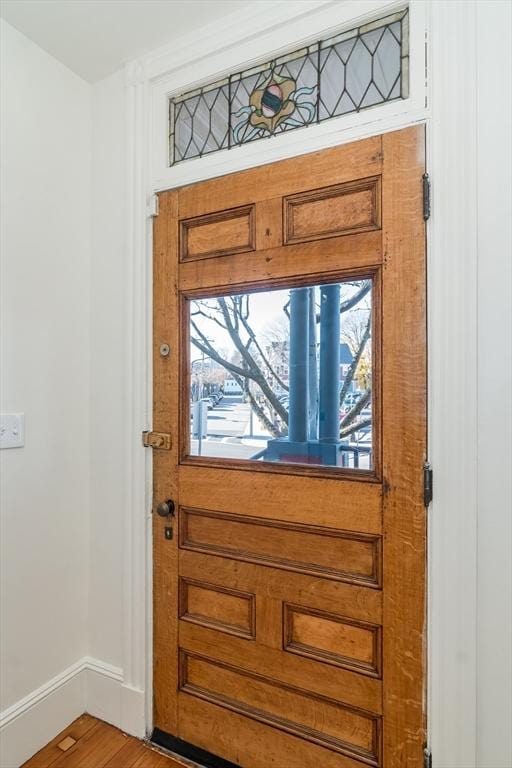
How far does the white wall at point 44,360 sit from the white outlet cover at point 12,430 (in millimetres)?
29

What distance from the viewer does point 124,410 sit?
162 cm

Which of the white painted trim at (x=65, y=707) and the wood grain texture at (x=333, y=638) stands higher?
the wood grain texture at (x=333, y=638)

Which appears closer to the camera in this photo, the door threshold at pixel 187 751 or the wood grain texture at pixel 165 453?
the door threshold at pixel 187 751

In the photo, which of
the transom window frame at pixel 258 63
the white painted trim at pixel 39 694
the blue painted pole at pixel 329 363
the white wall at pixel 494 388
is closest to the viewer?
the white wall at pixel 494 388

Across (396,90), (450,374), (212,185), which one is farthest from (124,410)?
(396,90)

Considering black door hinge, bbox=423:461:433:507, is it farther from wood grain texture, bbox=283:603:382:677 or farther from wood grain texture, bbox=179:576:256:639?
wood grain texture, bbox=179:576:256:639

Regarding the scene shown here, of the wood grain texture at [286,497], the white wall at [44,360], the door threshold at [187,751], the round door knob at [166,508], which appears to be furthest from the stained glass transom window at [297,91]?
the door threshold at [187,751]

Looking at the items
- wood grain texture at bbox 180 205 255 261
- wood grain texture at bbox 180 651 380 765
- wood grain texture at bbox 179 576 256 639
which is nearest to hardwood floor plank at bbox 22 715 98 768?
wood grain texture at bbox 180 651 380 765

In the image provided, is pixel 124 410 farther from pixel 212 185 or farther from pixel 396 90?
pixel 396 90

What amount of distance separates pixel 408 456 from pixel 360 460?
0.47 ft

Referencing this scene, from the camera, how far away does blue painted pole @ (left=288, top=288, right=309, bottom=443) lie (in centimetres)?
134

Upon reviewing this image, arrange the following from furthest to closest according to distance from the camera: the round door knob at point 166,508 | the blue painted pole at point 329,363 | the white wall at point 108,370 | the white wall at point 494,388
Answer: the white wall at point 108,370 → the round door knob at point 166,508 → the blue painted pole at point 329,363 → the white wall at point 494,388

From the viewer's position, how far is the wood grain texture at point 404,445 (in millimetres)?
1158

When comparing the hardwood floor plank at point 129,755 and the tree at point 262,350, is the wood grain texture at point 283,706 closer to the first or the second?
the hardwood floor plank at point 129,755
